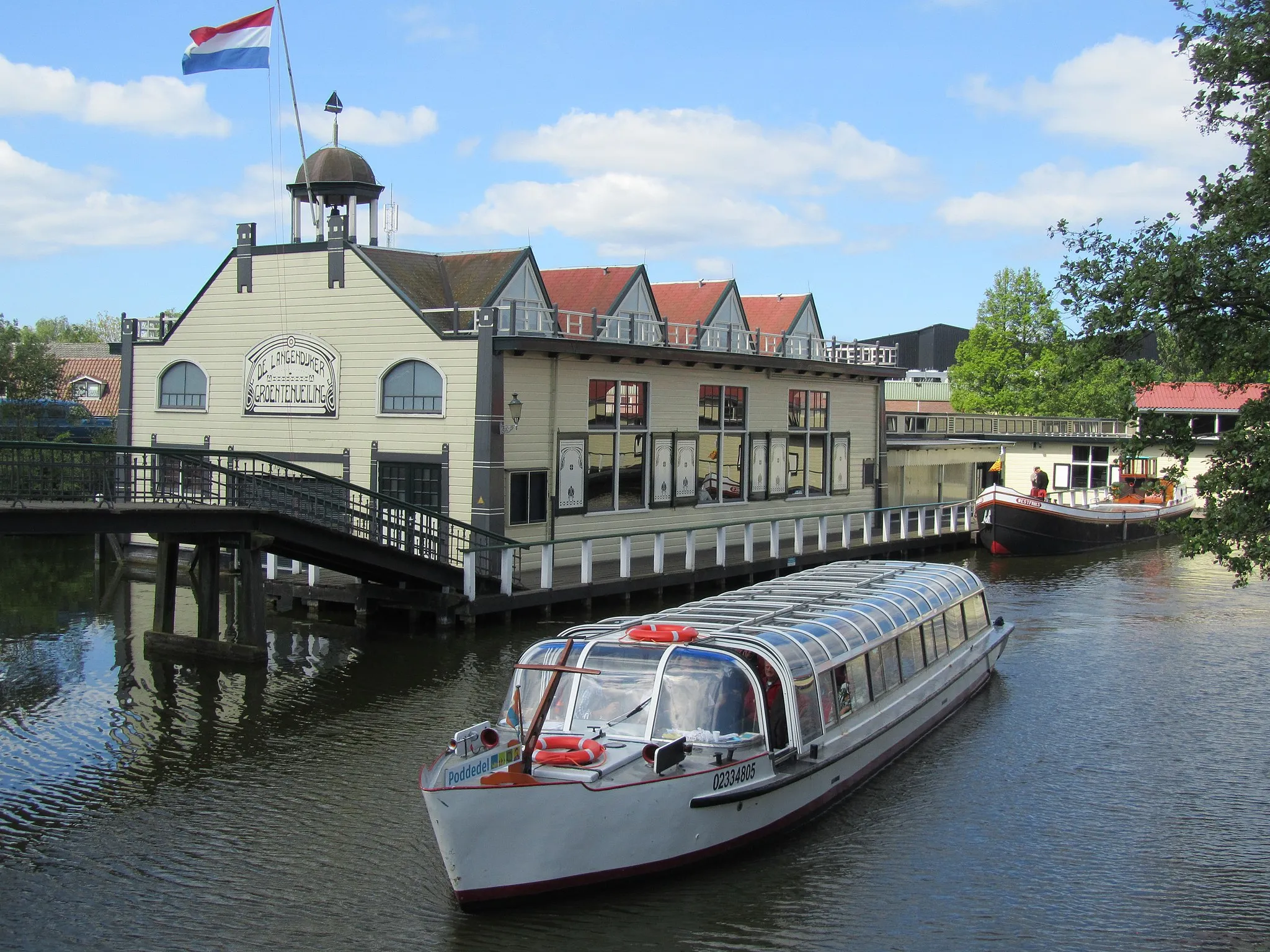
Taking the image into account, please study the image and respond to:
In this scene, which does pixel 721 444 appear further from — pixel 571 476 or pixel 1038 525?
pixel 1038 525

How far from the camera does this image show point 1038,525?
41.9 metres

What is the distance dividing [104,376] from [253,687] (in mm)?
56363

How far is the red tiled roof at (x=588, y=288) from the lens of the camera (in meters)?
37.2

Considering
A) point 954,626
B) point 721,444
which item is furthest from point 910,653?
point 721,444

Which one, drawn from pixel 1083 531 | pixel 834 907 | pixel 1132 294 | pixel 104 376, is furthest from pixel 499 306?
pixel 104 376

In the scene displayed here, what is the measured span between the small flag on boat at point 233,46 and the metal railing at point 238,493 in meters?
8.99

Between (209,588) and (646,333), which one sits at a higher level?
(646,333)

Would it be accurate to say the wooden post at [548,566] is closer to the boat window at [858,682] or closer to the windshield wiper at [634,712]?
the boat window at [858,682]

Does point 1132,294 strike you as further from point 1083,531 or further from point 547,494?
point 1083,531

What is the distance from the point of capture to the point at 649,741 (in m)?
12.8

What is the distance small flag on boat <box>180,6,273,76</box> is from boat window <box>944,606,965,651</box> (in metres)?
19.0

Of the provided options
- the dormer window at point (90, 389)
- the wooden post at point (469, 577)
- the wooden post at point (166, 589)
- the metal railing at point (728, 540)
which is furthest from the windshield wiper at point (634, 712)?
the dormer window at point (90, 389)

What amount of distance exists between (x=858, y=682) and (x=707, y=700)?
10.9 ft

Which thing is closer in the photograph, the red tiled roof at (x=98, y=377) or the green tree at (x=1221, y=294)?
the green tree at (x=1221, y=294)
